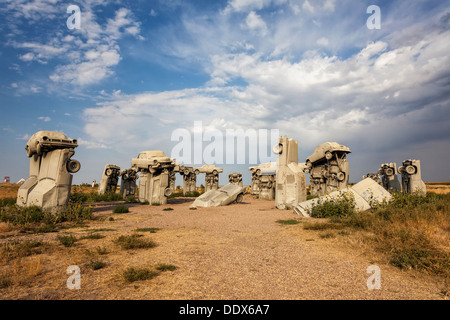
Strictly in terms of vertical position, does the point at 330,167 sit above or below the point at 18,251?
above

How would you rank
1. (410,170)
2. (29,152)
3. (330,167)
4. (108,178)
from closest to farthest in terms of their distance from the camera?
1. (29,152)
2. (410,170)
3. (330,167)
4. (108,178)

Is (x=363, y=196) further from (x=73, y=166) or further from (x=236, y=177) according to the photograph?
(x=236, y=177)

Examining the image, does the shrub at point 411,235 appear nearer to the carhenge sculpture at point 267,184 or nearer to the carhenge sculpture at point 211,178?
the carhenge sculpture at point 267,184

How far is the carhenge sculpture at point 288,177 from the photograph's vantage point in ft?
50.4

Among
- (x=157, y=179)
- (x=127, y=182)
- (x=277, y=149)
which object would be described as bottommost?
(x=127, y=182)

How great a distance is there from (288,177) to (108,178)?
742 inches

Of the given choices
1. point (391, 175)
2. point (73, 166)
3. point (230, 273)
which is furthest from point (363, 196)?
point (73, 166)

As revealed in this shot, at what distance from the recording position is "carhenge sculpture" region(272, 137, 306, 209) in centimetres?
1538

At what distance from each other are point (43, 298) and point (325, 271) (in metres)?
4.81

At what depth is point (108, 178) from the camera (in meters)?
25.1

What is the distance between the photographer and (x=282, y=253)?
5.95m

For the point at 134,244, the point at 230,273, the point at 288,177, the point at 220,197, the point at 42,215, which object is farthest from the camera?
the point at 220,197

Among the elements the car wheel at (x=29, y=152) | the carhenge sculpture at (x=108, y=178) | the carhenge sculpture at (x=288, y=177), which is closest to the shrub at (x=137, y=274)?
the car wheel at (x=29, y=152)
